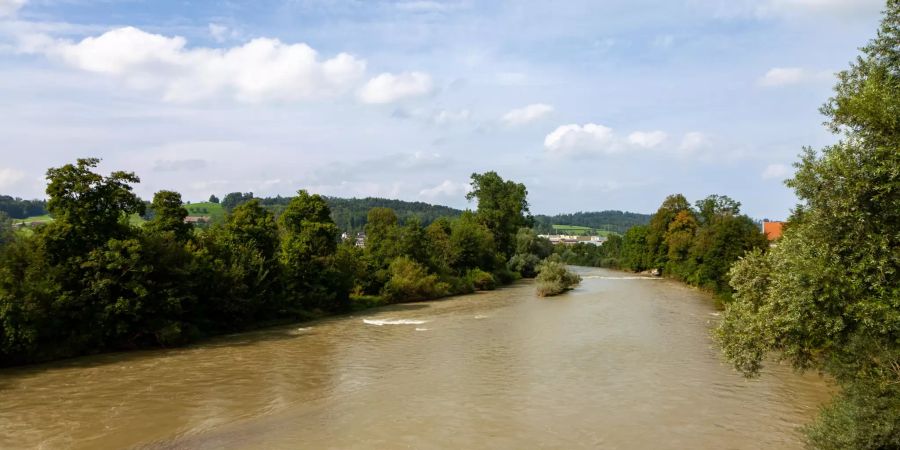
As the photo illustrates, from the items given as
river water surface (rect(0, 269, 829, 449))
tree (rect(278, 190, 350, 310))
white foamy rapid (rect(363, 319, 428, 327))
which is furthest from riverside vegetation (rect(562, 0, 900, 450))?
tree (rect(278, 190, 350, 310))

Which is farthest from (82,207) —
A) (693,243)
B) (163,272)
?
(693,243)

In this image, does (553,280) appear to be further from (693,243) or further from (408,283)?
(693,243)

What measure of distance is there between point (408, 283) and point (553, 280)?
13.5 meters

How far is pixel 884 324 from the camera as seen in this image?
32.0ft

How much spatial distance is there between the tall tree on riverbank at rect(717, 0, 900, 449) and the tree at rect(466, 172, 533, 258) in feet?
207

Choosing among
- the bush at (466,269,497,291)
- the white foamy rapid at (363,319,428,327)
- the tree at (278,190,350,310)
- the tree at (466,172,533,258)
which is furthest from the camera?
the tree at (466,172,533,258)

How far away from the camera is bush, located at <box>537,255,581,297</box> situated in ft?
166

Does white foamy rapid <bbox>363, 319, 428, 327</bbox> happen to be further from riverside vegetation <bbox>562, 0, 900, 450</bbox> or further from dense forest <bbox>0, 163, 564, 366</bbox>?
riverside vegetation <bbox>562, 0, 900, 450</bbox>

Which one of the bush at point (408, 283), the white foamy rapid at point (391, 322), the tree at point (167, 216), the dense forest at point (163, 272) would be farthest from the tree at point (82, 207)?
the bush at point (408, 283)

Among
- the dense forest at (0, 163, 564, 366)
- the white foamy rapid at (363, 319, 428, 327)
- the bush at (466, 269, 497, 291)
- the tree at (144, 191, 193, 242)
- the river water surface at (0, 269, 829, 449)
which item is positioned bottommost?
the river water surface at (0, 269, 829, 449)

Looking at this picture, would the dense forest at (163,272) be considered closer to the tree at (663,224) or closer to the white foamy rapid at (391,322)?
the white foamy rapid at (391,322)

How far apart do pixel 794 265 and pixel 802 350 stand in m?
2.67

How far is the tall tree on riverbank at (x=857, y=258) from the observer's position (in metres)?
9.59

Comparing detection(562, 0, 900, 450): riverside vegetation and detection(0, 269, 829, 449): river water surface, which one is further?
detection(0, 269, 829, 449): river water surface
